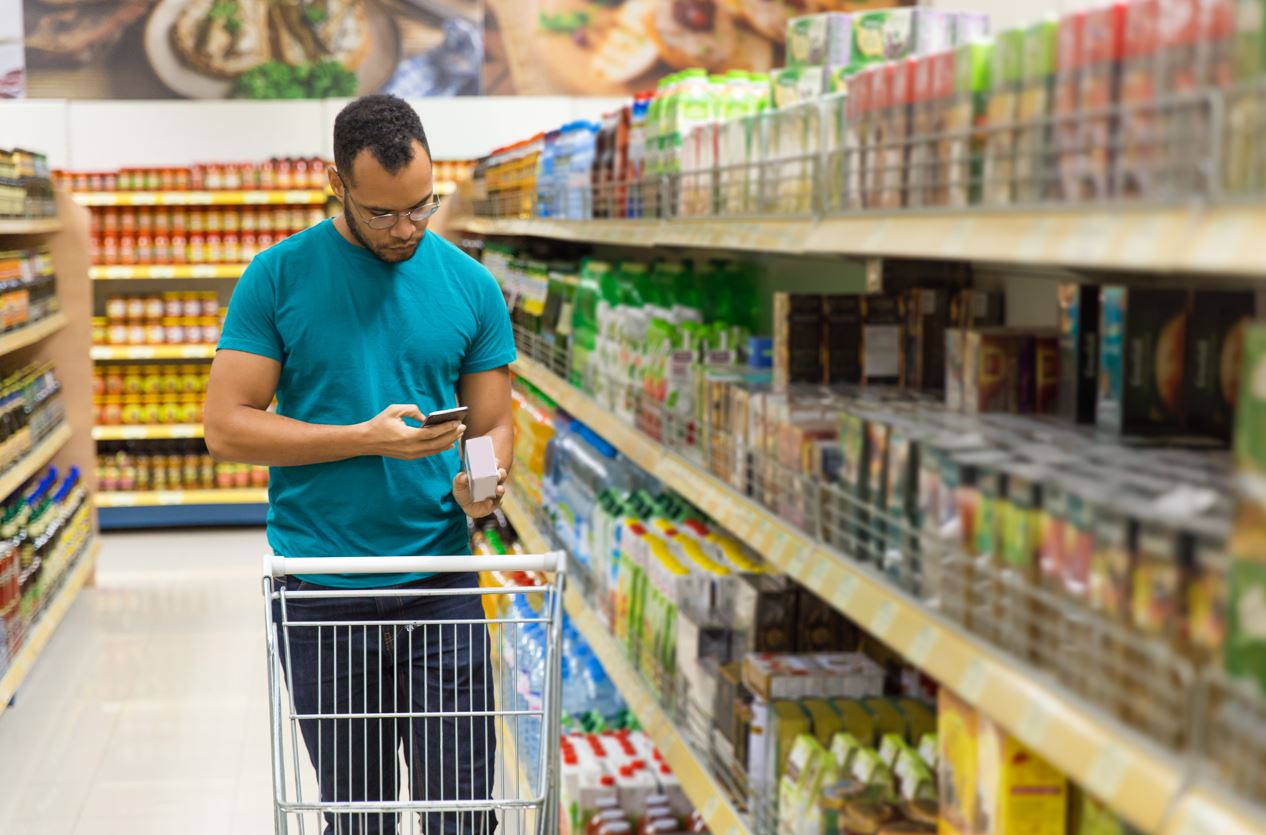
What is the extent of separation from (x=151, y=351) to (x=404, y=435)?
6.21m

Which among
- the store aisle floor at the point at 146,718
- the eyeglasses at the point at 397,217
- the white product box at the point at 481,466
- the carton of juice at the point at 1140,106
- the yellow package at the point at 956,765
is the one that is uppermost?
the carton of juice at the point at 1140,106

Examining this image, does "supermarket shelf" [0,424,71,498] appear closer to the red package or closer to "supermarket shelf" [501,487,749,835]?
"supermarket shelf" [501,487,749,835]

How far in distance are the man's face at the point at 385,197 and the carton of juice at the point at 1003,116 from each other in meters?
1.08

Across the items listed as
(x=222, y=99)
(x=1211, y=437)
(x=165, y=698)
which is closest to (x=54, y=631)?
(x=165, y=698)

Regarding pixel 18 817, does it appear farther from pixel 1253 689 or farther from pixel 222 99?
pixel 222 99

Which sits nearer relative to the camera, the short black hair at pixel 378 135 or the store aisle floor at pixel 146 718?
the short black hair at pixel 378 135

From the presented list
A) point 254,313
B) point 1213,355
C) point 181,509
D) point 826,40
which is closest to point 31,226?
point 181,509

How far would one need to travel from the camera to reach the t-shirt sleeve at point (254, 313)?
2.49 meters

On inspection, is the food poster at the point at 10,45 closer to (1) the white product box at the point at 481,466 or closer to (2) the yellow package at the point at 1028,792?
(1) the white product box at the point at 481,466

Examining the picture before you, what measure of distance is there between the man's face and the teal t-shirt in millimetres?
47

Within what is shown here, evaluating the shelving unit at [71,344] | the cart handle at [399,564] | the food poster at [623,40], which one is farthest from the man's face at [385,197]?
the food poster at [623,40]

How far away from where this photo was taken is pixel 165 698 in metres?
5.14

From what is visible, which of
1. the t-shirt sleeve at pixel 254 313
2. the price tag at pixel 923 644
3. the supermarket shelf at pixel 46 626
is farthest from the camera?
the supermarket shelf at pixel 46 626

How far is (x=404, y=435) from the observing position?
2.39 meters
